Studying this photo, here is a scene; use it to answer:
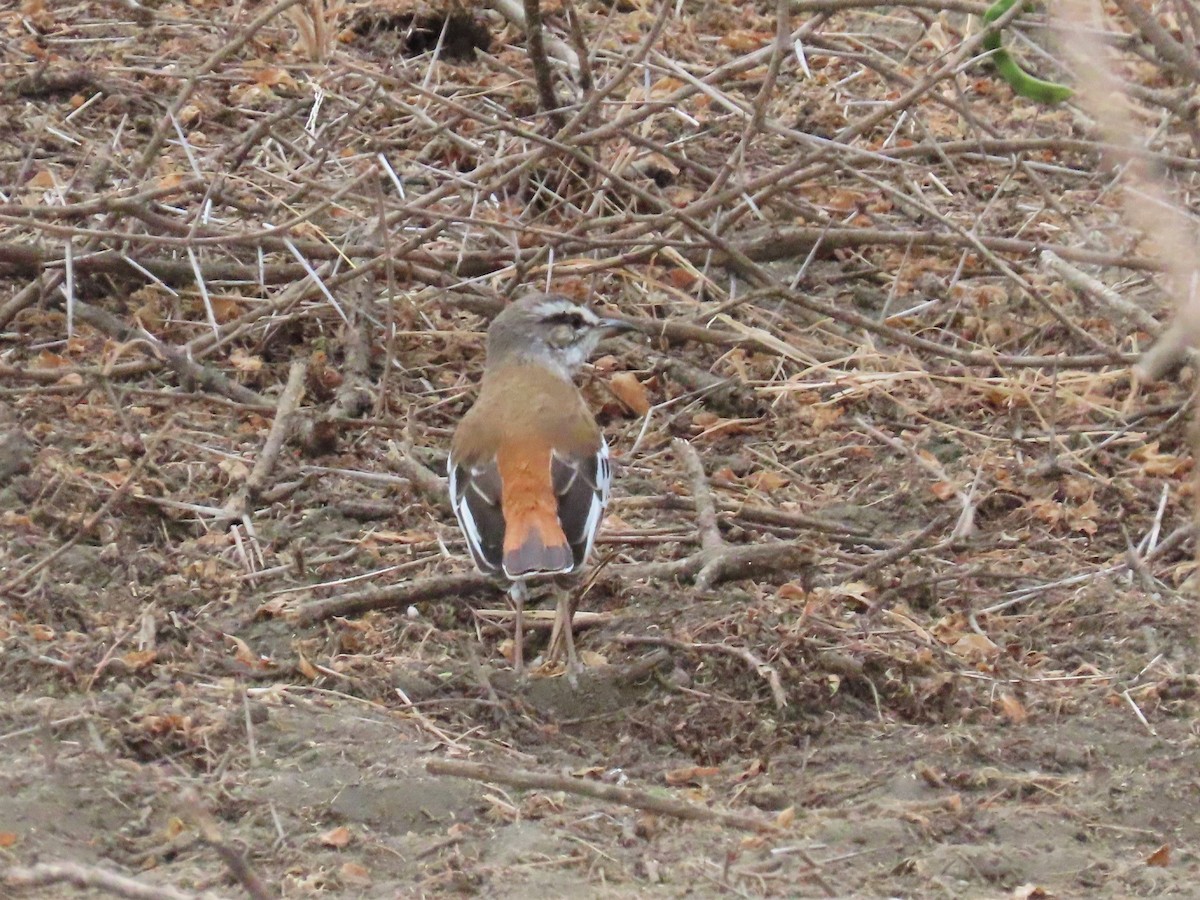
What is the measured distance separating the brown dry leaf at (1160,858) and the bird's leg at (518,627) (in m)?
1.99

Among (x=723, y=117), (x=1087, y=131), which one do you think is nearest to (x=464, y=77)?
(x=723, y=117)

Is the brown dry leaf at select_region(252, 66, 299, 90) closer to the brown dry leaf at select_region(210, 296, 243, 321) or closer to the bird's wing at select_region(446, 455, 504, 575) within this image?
the brown dry leaf at select_region(210, 296, 243, 321)

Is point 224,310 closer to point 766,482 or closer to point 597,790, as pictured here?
point 766,482

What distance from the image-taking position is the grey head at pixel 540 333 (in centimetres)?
674

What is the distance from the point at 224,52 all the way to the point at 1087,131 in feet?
13.5

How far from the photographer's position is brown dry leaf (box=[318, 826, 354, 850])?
165 inches

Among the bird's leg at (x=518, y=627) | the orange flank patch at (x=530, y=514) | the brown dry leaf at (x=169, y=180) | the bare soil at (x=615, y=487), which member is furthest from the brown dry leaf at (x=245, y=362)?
the bird's leg at (x=518, y=627)

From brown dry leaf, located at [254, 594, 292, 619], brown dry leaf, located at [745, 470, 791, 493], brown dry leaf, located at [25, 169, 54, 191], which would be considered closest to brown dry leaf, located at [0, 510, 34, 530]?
brown dry leaf, located at [254, 594, 292, 619]

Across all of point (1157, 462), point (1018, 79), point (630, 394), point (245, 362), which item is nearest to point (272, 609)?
point (245, 362)

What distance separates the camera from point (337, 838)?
13.8 ft

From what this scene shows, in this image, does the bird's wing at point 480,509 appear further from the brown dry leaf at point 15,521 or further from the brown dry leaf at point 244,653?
the brown dry leaf at point 15,521

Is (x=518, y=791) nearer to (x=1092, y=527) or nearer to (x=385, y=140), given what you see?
(x=1092, y=527)

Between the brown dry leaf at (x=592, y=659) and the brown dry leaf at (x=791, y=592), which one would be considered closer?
the brown dry leaf at (x=592, y=659)

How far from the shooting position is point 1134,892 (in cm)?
405
